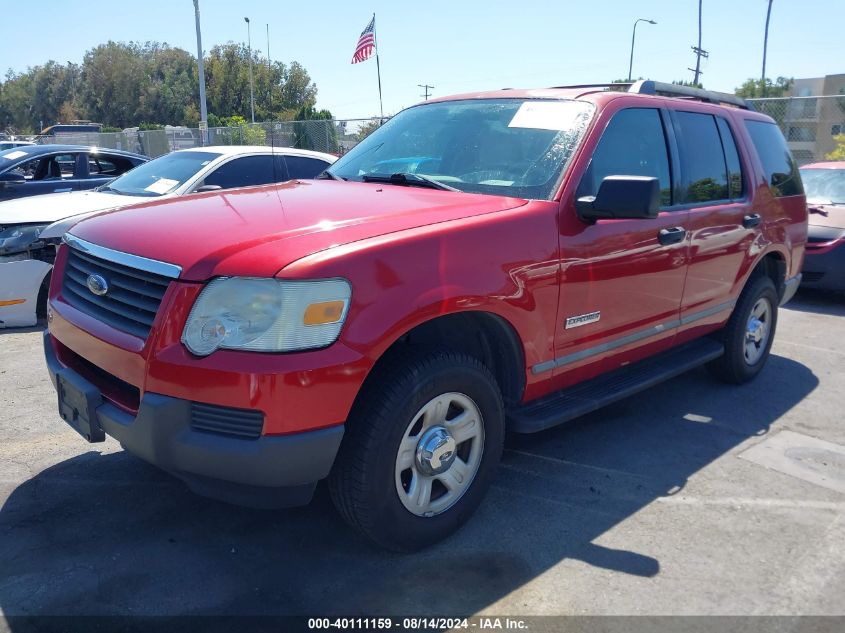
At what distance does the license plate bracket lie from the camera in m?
2.88

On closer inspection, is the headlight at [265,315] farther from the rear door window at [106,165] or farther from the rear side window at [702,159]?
the rear door window at [106,165]

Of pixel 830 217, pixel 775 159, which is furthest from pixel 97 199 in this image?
pixel 830 217

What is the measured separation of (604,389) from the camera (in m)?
3.99

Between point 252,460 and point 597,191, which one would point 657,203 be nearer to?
point 597,191

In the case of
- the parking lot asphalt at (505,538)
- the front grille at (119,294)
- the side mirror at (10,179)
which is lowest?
the parking lot asphalt at (505,538)

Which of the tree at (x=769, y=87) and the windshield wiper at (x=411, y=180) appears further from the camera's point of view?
the tree at (x=769, y=87)

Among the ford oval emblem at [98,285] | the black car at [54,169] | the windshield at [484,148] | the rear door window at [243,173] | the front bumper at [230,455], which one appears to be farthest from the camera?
the black car at [54,169]

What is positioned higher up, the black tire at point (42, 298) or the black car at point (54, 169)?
the black car at point (54, 169)

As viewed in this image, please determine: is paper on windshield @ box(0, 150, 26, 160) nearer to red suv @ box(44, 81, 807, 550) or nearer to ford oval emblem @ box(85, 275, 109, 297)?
red suv @ box(44, 81, 807, 550)

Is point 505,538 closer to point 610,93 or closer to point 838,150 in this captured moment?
point 610,93

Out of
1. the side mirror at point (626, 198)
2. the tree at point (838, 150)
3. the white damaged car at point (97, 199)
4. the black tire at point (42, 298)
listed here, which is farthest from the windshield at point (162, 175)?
the tree at point (838, 150)

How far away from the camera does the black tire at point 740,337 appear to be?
17.3 ft

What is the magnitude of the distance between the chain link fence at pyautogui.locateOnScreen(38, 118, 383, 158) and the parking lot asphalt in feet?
32.2

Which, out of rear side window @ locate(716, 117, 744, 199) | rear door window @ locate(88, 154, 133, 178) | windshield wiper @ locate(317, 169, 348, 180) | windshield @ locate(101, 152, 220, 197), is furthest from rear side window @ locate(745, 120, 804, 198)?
rear door window @ locate(88, 154, 133, 178)
